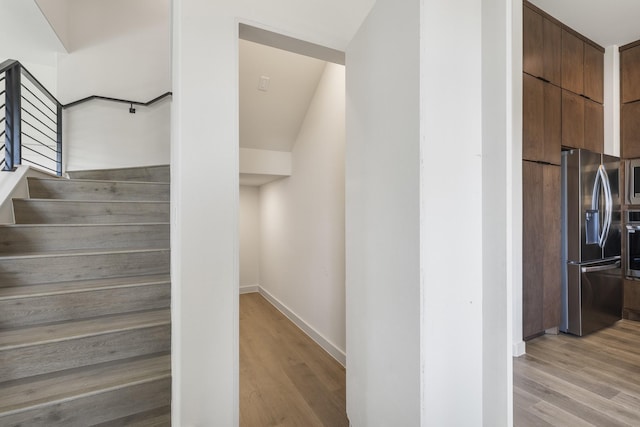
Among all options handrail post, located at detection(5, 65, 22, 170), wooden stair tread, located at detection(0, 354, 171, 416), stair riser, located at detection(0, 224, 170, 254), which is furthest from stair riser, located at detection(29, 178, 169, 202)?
wooden stair tread, located at detection(0, 354, 171, 416)

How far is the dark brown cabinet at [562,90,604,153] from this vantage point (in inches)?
106

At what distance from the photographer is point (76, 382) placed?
139cm

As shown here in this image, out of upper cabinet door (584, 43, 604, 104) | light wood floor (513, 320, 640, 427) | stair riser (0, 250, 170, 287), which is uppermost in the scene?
upper cabinet door (584, 43, 604, 104)

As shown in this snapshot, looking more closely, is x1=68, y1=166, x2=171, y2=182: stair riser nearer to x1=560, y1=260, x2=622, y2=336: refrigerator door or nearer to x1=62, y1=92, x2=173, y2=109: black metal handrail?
x1=62, y1=92, x2=173, y2=109: black metal handrail

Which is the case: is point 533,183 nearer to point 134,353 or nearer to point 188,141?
point 188,141

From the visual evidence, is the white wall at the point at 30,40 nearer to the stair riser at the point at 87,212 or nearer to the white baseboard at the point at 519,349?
the stair riser at the point at 87,212

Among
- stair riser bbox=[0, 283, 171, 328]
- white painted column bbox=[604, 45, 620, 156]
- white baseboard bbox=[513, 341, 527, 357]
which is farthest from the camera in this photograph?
white painted column bbox=[604, 45, 620, 156]

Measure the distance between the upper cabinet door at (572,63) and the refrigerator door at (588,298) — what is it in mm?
1791

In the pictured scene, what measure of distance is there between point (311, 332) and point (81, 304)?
6.08ft

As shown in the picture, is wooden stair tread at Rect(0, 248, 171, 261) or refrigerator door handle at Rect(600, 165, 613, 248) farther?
refrigerator door handle at Rect(600, 165, 613, 248)

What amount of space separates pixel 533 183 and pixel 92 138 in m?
4.54

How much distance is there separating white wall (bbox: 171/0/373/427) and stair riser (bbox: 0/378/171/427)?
44cm

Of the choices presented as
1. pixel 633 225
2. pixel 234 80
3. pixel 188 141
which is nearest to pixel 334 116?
pixel 234 80

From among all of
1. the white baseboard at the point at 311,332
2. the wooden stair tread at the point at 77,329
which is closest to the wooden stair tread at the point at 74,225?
the wooden stair tread at the point at 77,329
